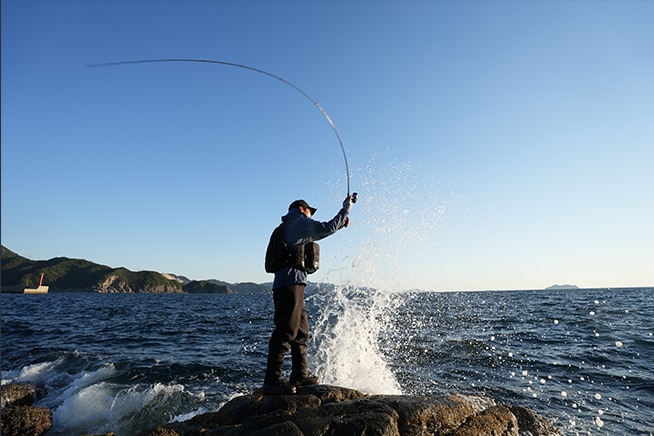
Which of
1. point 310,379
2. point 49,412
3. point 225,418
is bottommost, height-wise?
point 49,412

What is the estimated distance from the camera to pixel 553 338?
577 inches

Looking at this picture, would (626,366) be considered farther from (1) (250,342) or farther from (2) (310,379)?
(1) (250,342)

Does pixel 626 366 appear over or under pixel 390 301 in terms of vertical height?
under

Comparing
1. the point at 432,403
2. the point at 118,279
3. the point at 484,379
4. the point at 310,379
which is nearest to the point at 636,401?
the point at 484,379

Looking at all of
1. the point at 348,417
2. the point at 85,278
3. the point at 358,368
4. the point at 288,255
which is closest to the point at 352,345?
the point at 358,368

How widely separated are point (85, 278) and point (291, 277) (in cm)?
15054

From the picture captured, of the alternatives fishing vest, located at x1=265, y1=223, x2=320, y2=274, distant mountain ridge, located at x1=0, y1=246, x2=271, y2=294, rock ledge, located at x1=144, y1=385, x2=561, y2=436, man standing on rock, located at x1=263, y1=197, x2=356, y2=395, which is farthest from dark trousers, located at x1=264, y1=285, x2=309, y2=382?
distant mountain ridge, located at x1=0, y1=246, x2=271, y2=294

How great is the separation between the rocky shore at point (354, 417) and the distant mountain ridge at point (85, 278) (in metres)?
131

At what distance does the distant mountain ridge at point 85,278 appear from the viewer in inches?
4751

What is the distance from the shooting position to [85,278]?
129375mm

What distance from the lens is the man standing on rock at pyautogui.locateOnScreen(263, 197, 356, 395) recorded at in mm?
5363

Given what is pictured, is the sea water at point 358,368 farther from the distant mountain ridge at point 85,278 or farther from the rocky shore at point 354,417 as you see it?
the distant mountain ridge at point 85,278

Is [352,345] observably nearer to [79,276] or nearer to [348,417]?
[348,417]

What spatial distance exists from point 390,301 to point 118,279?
475 ft
